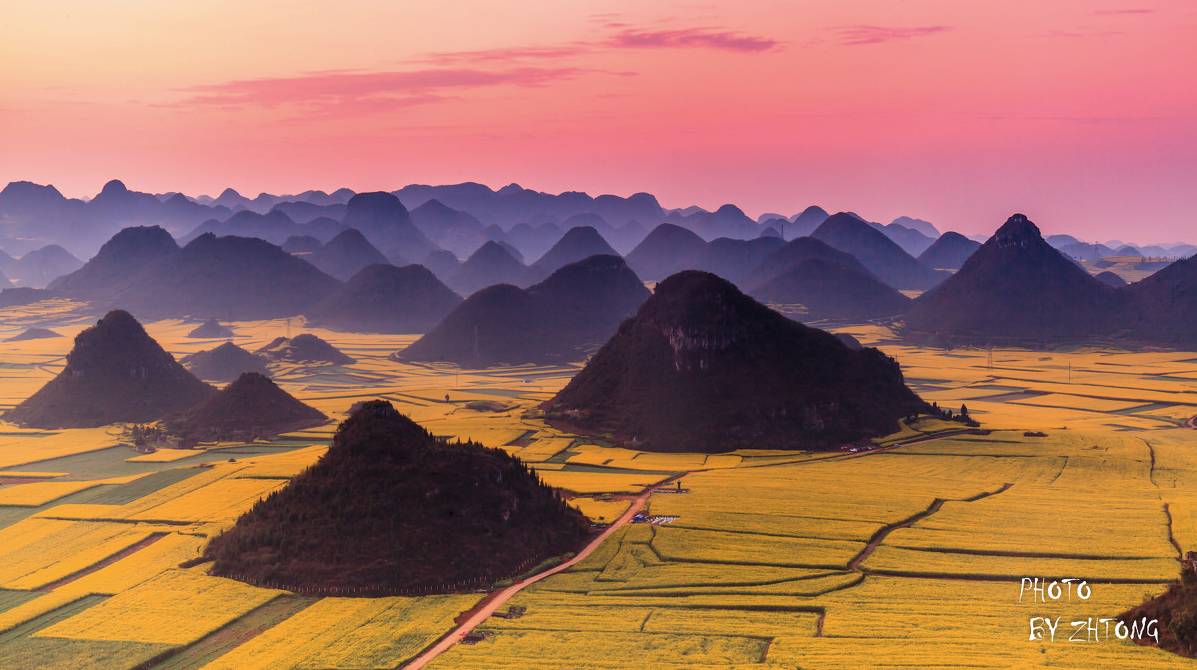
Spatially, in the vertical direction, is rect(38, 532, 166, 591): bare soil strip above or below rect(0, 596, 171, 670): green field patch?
above

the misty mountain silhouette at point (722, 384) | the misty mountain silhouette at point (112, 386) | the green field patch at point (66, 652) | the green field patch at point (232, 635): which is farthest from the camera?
the misty mountain silhouette at point (112, 386)

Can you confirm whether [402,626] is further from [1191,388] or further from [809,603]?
[1191,388]

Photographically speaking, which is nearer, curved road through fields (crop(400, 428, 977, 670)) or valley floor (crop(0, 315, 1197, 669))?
valley floor (crop(0, 315, 1197, 669))

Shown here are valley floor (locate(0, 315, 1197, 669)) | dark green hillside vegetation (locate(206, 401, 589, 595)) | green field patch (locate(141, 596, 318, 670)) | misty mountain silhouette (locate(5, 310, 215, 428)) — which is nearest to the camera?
green field patch (locate(141, 596, 318, 670))

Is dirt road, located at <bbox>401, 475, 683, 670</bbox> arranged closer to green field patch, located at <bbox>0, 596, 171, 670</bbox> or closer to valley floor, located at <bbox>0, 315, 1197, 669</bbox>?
valley floor, located at <bbox>0, 315, 1197, 669</bbox>

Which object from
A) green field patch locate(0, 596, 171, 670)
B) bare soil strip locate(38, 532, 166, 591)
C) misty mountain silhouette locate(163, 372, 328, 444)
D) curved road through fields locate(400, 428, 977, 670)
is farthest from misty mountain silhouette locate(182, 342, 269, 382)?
green field patch locate(0, 596, 171, 670)

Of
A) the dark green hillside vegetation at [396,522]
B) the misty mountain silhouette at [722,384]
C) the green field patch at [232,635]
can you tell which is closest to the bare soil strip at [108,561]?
the dark green hillside vegetation at [396,522]

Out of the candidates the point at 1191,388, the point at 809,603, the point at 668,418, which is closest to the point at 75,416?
the point at 668,418

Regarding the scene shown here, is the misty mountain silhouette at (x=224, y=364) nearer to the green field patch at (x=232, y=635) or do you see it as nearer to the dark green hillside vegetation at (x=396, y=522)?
the dark green hillside vegetation at (x=396, y=522)
